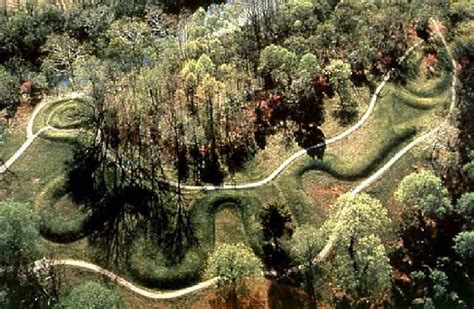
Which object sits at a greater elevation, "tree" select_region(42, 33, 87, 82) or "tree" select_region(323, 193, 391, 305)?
"tree" select_region(42, 33, 87, 82)

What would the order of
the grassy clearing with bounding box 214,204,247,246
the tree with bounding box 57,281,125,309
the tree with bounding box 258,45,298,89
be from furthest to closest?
the tree with bounding box 258,45,298,89 < the grassy clearing with bounding box 214,204,247,246 < the tree with bounding box 57,281,125,309

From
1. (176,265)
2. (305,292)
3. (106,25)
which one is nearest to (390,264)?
(305,292)

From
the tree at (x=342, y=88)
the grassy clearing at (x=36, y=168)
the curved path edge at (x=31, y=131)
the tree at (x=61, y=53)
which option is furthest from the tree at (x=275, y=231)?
the tree at (x=61, y=53)

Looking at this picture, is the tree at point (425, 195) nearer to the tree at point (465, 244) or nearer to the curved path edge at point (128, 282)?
the tree at point (465, 244)

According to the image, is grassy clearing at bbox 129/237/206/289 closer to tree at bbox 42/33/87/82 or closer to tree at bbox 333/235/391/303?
tree at bbox 333/235/391/303

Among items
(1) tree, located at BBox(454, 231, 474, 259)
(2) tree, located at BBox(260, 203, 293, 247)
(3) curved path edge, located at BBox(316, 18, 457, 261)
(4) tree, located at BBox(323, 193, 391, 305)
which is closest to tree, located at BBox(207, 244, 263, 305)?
(2) tree, located at BBox(260, 203, 293, 247)

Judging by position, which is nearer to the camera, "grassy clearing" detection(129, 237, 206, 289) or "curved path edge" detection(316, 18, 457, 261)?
"grassy clearing" detection(129, 237, 206, 289)
